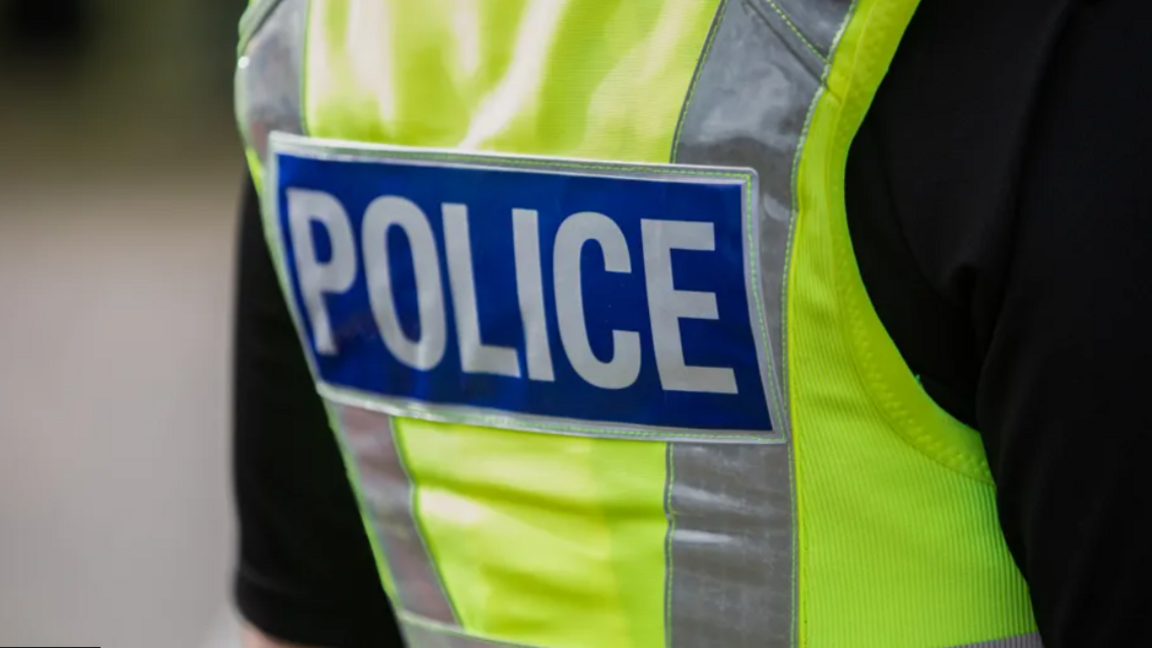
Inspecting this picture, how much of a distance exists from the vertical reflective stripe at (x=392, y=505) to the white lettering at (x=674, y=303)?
0.63 ft

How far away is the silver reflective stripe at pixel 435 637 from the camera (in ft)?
2.79

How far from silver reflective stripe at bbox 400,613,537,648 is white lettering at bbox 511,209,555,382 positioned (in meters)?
0.17

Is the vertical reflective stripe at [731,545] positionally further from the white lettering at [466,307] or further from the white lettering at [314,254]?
the white lettering at [314,254]

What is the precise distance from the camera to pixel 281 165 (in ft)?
2.72

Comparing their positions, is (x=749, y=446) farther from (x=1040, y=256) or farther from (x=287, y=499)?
(x=287, y=499)

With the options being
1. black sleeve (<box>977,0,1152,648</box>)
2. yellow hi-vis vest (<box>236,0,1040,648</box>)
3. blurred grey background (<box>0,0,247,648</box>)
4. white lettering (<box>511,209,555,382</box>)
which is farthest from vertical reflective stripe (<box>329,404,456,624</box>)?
blurred grey background (<box>0,0,247,648</box>)

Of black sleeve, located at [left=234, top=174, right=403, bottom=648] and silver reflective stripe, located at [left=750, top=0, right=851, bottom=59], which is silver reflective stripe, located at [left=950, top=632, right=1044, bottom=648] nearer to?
silver reflective stripe, located at [left=750, top=0, right=851, bottom=59]

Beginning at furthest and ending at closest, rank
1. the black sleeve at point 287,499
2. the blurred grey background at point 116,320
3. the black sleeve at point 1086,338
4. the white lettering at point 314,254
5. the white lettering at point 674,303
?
the blurred grey background at point 116,320 → the black sleeve at point 287,499 → the white lettering at point 314,254 → the white lettering at point 674,303 → the black sleeve at point 1086,338

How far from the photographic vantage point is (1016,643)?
720 millimetres

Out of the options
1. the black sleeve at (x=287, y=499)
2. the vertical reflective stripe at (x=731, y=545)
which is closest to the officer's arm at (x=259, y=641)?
the black sleeve at (x=287, y=499)

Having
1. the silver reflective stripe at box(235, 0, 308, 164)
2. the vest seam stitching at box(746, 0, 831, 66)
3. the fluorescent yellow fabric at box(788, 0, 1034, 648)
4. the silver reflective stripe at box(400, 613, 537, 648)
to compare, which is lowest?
the silver reflective stripe at box(400, 613, 537, 648)

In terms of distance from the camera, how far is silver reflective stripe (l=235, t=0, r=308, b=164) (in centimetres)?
82

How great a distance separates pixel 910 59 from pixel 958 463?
0.18 meters

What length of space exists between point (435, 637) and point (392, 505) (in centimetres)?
8
